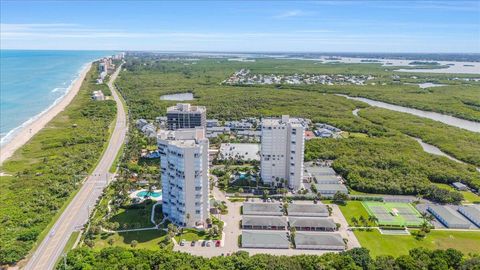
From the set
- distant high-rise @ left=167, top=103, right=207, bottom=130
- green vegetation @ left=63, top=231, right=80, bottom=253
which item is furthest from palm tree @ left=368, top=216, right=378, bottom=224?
distant high-rise @ left=167, top=103, right=207, bottom=130

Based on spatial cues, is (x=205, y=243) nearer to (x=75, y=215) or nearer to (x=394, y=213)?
(x=75, y=215)

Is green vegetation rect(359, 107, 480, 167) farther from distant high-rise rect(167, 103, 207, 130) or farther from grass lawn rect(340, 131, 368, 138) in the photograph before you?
distant high-rise rect(167, 103, 207, 130)

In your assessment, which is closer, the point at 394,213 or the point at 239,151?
the point at 394,213

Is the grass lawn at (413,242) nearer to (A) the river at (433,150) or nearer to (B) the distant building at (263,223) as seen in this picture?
(B) the distant building at (263,223)

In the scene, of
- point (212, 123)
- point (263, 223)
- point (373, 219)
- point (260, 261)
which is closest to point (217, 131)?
point (212, 123)

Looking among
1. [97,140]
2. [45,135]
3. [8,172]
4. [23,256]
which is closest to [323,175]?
[23,256]

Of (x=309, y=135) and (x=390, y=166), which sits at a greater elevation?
(x=309, y=135)

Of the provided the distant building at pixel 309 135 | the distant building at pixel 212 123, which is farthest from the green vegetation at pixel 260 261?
the distant building at pixel 212 123
